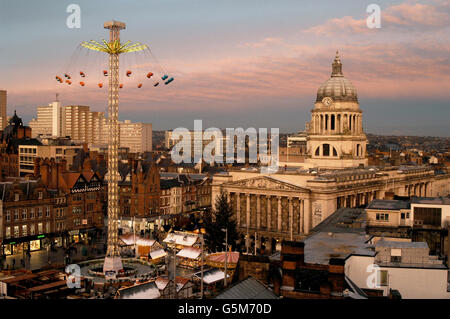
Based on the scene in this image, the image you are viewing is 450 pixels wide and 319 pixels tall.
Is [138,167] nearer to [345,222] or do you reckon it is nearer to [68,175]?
[68,175]

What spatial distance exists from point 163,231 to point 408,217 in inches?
1934

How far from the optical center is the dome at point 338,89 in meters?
111

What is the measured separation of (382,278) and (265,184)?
58832 mm

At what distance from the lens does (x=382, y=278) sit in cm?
2912

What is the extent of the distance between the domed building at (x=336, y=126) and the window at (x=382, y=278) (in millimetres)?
83475

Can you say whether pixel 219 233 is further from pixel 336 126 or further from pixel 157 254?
pixel 336 126

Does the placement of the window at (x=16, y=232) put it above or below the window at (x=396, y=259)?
below

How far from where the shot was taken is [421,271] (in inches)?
1133

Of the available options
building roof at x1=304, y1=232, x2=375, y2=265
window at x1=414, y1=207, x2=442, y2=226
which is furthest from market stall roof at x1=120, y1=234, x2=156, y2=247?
window at x1=414, y1=207, x2=442, y2=226

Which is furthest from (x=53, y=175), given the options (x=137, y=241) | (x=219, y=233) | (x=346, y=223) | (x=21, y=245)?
(x=346, y=223)

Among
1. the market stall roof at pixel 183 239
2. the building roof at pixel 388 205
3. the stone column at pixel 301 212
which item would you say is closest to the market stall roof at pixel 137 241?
the market stall roof at pixel 183 239

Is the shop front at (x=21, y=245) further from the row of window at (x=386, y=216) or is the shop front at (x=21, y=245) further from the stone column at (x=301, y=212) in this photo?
the row of window at (x=386, y=216)

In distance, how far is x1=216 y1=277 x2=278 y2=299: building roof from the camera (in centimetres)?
2041
